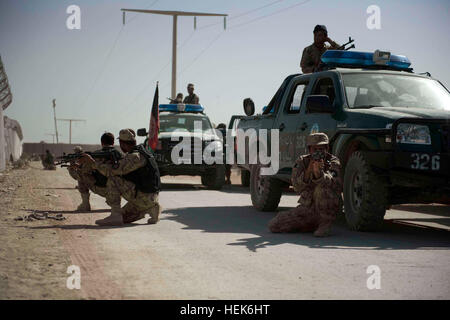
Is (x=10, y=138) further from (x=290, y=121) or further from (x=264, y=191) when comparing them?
(x=290, y=121)

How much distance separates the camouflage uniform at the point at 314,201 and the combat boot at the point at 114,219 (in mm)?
2058

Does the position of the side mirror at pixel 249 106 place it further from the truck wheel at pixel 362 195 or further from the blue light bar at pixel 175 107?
the blue light bar at pixel 175 107

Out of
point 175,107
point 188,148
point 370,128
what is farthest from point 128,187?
point 175,107

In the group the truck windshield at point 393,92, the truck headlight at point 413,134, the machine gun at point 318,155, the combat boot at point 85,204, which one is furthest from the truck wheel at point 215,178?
the truck headlight at point 413,134

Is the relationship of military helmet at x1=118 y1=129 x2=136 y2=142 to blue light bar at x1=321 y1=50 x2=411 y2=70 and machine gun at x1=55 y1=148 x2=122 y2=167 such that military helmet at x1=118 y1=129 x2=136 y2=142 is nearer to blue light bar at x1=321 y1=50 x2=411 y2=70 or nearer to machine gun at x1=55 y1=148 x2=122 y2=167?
machine gun at x1=55 y1=148 x2=122 y2=167

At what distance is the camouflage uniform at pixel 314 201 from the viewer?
755cm

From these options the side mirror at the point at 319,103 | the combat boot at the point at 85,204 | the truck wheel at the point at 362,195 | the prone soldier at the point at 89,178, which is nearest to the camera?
the truck wheel at the point at 362,195

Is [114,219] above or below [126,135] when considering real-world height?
below

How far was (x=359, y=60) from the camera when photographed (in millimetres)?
9414

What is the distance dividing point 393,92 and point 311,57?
2.43 m

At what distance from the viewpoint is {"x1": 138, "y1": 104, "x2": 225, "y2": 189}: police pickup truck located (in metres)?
16.1
